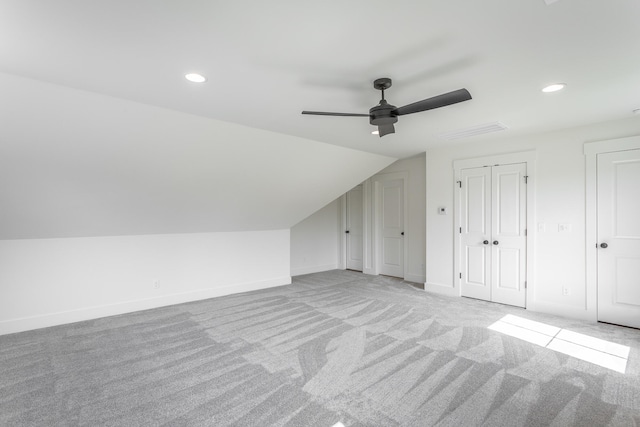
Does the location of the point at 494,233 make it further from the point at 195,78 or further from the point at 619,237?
the point at 195,78

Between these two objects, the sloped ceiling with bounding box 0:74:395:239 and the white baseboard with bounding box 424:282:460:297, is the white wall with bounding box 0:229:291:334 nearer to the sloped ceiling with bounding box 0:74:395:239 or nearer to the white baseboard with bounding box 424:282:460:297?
the sloped ceiling with bounding box 0:74:395:239

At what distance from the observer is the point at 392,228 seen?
6.65m

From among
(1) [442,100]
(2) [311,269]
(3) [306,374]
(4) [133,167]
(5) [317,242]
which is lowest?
(3) [306,374]

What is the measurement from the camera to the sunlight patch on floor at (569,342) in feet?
→ 9.45

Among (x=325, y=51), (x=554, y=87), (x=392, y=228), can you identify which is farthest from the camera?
(x=392, y=228)

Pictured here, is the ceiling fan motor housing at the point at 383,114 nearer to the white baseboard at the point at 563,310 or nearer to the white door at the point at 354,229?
the white baseboard at the point at 563,310

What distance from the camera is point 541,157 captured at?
4258mm

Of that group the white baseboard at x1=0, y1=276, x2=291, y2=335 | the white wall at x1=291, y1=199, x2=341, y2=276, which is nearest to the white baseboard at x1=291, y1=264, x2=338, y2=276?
the white wall at x1=291, y1=199, x2=341, y2=276

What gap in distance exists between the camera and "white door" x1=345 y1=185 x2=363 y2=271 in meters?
7.41

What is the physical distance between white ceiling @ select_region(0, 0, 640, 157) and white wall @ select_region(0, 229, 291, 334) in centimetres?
241

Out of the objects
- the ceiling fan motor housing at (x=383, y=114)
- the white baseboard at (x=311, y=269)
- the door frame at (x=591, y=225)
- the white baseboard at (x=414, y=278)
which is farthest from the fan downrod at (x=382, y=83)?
the white baseboard at (x=311, y=269)

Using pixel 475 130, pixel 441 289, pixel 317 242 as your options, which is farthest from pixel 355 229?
pixel 475 130

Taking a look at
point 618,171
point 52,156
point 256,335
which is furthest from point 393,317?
point 52,156

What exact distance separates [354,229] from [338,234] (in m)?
0.46
